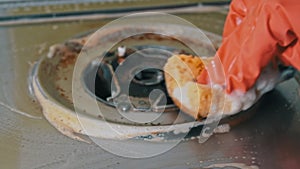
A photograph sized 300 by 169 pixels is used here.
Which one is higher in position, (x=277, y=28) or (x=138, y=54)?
(x=277, y=28)

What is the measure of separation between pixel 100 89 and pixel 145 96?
0.22 feet

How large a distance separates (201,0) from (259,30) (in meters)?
0.37

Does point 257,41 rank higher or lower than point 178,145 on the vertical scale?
higher

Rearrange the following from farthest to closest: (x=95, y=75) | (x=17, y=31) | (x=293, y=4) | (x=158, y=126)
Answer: (x=17, y=31)
(x=95, y=75)
(x=158, y=126)
(x=293, y=4)

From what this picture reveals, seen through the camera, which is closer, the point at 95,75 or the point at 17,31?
the point at 95,75

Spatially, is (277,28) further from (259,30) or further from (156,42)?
(156,42)

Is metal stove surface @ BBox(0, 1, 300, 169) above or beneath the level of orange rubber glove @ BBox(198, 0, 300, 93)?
beneath

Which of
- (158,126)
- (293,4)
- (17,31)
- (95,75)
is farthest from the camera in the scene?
(17,31)

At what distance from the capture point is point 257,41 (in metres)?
0.56

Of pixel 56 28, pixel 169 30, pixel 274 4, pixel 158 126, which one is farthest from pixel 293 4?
pixel 56 28

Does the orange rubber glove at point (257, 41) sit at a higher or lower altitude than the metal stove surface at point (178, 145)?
higher

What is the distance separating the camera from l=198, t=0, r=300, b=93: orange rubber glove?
53 centimetres

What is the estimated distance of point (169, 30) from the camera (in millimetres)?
828

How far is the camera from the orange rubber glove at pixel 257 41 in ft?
1.75
